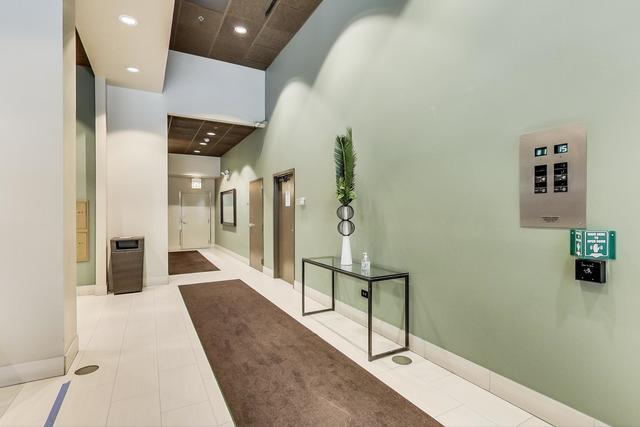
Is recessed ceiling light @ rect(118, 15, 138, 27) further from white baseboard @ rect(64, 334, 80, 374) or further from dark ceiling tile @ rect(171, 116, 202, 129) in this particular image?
white baseboard @ rect(64, 334, 80, 374)

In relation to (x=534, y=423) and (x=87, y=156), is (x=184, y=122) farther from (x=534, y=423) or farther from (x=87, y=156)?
(x=534, y=423)

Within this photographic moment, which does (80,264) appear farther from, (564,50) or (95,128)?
(564,50)

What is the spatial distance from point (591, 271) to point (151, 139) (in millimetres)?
5991

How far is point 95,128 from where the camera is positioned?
4934 mm

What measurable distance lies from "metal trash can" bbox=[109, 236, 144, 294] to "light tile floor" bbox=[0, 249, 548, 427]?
1.17 meters

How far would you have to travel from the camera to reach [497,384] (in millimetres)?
2203

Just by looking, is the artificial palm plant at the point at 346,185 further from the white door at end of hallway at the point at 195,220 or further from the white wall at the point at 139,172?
the white door at end of hallway at the point at 195,220

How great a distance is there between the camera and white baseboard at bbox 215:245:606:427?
6.11 feet

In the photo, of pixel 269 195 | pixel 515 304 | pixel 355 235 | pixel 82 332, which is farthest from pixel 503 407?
pixel 269 195

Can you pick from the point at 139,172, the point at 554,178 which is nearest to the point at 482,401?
the point at 554,178

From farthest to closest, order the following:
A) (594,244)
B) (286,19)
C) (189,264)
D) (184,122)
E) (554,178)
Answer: (189,264)
(184,122)
(286,19)
(554,178)
(594,244)

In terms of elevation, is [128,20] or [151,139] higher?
[128,20]

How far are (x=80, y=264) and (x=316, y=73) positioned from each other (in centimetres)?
454

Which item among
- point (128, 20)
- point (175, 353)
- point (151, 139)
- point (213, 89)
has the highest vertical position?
point (213, 89)
